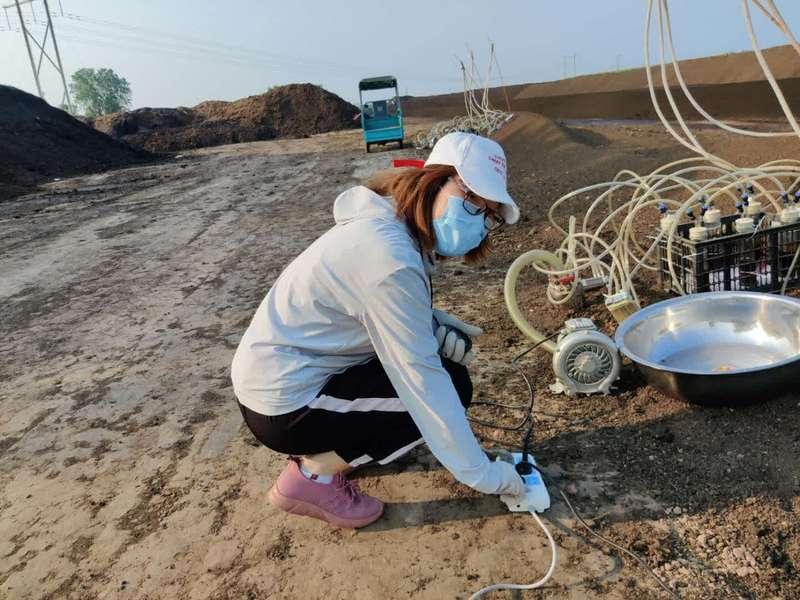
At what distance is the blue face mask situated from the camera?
193cm

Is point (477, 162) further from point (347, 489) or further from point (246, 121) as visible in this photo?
point (246, 121)

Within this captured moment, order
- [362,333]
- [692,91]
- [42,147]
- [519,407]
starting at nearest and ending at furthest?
[362,333]
[519,407]
[42,147]
[692,91]

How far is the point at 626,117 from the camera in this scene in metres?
17.7

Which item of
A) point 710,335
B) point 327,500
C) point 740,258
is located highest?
point 740,258

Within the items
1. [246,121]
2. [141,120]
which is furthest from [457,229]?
[141,120]

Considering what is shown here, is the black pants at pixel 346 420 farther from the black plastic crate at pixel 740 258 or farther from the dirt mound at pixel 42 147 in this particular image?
the dirt mound at pixel 42 147

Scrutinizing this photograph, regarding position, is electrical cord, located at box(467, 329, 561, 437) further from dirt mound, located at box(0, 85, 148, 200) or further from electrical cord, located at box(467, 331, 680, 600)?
dirt mound, located at box(0, 85, 148, 200)

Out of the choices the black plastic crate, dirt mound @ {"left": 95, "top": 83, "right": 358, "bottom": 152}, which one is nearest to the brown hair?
the black plastic crate

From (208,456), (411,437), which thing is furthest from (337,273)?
(208,456)

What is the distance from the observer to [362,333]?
2049 mm

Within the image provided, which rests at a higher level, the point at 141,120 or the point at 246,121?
the point at 141,120

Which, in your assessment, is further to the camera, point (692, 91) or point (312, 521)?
point (692, 91)

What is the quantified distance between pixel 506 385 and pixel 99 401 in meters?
2.15

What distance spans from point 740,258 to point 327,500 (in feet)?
8.07
